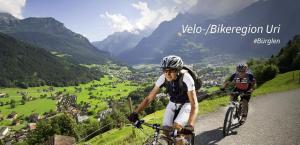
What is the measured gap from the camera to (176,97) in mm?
7578

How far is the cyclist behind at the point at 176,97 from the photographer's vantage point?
6711 millimetres

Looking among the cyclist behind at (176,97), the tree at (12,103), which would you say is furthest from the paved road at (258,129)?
the tree at (12,103)

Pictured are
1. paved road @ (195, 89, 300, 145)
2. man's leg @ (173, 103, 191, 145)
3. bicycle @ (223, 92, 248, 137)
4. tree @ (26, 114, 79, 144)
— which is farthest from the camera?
tree @ (26, 114, 79, 144)

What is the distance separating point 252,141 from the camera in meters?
11.9

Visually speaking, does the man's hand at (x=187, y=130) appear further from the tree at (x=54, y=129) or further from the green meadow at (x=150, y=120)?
the tree at (x=54, y=129)

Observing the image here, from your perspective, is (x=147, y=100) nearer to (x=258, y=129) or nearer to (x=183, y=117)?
(x=183, y=117)

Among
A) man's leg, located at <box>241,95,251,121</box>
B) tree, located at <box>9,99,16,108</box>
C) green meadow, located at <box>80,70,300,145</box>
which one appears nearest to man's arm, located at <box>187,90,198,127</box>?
green meadow, located at <box>80,70,300,145</box>

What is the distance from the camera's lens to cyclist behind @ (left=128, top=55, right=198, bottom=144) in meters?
6.71

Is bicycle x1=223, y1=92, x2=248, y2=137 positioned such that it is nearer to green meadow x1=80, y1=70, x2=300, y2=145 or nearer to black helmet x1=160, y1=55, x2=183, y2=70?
green meadow x1=80, y1=70, x2=300, y2=145

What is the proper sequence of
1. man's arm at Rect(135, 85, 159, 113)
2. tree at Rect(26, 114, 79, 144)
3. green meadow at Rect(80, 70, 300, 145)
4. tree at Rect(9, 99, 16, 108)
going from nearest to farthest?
1. man's arm at Rect(135, 85, 159, 113)
2. green meadow at Rect(80, 70, 300, 145)
3. tree at Rect(26, 114, 79, 144)
4. tree at Rect(9, 99, 16, 108)

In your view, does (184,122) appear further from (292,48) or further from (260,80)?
(292,48)

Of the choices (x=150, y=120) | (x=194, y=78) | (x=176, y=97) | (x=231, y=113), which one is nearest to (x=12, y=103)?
(x=150, y=120)

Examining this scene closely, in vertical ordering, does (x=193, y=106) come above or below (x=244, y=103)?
above

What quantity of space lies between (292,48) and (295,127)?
6311 cm
